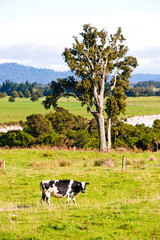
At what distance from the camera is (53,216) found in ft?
33.4

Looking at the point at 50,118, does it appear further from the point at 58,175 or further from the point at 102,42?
the point at 58,175

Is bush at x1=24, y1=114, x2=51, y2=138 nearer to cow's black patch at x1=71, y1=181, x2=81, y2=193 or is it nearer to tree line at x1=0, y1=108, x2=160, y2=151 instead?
tree line at x1=0, y1=108, x2=160, y2=151

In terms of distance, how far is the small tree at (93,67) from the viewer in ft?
112

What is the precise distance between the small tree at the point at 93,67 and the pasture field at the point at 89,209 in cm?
1382

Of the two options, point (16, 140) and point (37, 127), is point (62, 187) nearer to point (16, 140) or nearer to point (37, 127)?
point (16, 140)

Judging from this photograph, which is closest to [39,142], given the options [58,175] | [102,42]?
[102,42]

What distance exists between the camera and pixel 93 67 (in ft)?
116

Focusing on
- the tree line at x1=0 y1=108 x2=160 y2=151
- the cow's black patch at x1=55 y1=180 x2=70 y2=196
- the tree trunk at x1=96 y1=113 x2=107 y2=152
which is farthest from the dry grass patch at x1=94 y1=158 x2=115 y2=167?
the tree line at x1=0 y1=108 x2=160 y2=151

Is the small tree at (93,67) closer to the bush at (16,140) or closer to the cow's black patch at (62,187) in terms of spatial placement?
the bush at (16,140)

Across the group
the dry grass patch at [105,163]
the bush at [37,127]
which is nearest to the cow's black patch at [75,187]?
the dry grass patch at [105,163]

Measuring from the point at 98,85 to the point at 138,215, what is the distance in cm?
2736

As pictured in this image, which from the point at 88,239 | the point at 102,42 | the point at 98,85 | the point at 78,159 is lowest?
the point at 78,159

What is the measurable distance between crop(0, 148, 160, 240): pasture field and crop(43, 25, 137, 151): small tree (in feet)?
45.3

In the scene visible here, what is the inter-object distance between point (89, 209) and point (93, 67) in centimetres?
2564
